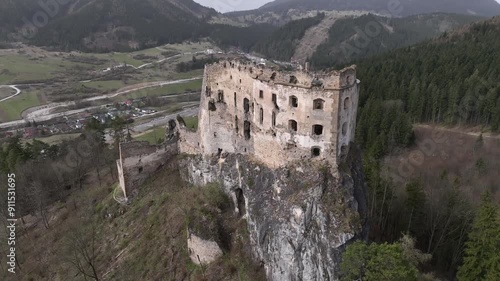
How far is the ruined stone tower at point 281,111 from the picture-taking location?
37.3 meters

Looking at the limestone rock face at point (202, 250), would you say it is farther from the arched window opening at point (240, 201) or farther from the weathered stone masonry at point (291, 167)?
the arched window opening at point (240, 201)

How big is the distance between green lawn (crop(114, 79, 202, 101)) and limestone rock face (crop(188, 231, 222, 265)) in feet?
462

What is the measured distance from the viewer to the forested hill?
91.5m

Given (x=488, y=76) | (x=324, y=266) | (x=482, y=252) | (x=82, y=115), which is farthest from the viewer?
(x=82, y=115)

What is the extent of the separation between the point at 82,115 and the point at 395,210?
4996 inches

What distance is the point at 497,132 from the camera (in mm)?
89688

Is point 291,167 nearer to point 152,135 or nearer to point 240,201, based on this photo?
point 240,201

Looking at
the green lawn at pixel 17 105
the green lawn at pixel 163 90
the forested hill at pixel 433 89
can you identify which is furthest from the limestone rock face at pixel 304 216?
the green lawn at pixel 163 90

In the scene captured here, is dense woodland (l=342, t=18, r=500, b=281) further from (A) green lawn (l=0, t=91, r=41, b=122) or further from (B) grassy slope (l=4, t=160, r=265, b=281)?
(A) green lawn (l=0, t=91, r=41, b=122)

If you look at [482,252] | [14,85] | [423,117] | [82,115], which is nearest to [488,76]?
[423,117]

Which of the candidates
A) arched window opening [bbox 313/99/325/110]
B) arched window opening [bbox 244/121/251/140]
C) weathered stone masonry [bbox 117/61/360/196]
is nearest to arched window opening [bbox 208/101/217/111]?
weathered stone masonry [bbox 117/61/360/196]

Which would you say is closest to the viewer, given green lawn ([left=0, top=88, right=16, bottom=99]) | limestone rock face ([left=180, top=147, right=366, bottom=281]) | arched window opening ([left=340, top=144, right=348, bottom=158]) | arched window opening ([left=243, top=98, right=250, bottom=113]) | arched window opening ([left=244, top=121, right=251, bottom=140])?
limestone rock face ([left=180, top=147, right=366, bottom=281])

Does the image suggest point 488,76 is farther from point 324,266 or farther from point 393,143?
point 324,266

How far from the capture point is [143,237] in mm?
49812
